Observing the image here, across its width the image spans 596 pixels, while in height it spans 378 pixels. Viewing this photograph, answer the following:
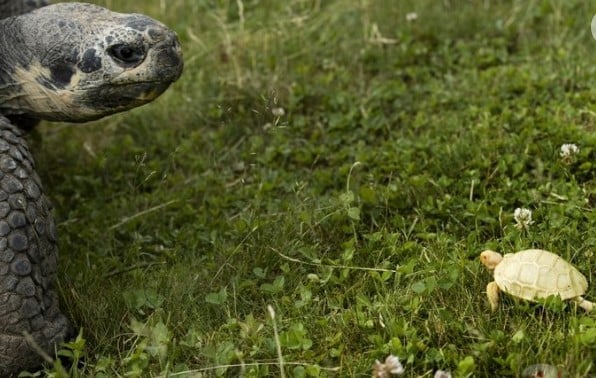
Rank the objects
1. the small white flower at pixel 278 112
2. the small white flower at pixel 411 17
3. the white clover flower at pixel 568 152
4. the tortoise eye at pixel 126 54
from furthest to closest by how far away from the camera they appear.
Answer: the small white flower at pixel 411 17
the small white flower at pixel 278 112
the white clover flower at pixel 568 152
the tortoise eye at pixel 126 54

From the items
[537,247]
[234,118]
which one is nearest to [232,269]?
[537,247]

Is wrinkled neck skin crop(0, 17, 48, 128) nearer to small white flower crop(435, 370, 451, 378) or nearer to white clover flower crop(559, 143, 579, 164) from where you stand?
small white flower crop(435, 370, 451, 378)

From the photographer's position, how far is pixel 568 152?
3.13 meters

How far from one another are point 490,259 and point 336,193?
31.8 inches

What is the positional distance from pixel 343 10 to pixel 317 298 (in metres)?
2.25

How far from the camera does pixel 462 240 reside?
9.45ft

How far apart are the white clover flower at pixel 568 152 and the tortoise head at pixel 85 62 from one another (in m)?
1.31

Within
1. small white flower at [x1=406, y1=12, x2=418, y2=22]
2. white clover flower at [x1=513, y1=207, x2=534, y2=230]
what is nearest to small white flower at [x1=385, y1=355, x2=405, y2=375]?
white clover flower at [x1=513, y1=207, x2=534, y2=230]

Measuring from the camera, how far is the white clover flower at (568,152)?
3133 millimetres

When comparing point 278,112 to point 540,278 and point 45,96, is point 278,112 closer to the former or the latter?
point 45,96

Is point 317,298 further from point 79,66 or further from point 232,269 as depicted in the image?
point 79,66

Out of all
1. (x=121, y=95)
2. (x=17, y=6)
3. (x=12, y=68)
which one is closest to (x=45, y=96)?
(x=12, y=68)

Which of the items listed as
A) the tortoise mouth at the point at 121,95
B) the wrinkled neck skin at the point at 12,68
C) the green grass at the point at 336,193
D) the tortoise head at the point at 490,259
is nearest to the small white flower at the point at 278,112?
the green grass at the point at 336,193

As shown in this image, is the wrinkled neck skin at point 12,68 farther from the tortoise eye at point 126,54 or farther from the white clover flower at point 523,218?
the white clover flower at point 523,218
